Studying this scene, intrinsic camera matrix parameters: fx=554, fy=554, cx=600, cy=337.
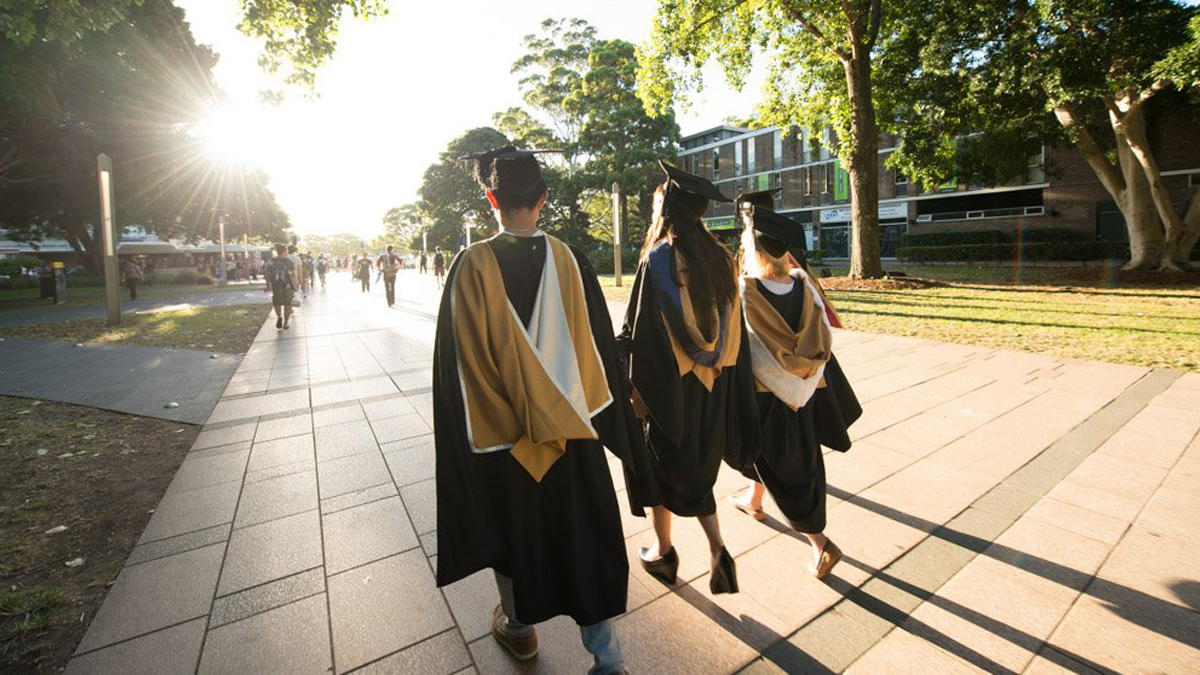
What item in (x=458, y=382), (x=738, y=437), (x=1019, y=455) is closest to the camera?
(x=458, y=382)

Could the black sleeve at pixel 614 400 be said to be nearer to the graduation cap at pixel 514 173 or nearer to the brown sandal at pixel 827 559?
the graduation cap at pixel 514 173

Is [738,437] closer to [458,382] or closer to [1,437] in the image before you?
[458,382]

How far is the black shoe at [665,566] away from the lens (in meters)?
2.47

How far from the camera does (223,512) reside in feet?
10.9

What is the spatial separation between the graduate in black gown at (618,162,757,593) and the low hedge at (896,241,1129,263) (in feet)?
97.6

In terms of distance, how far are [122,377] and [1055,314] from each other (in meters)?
14.5

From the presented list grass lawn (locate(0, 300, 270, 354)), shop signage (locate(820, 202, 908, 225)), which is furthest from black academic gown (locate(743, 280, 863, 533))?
shop signage (locate(820, 202, 908, 225))

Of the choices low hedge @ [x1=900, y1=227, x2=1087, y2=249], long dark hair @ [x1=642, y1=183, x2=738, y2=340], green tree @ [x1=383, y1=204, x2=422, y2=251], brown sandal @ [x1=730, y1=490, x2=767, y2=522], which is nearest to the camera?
long dark hair @ [x1=642, y1=183, x2=738, y2=340]

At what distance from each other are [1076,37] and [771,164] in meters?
28.9

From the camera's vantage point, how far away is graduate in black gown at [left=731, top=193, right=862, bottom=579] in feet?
8.07

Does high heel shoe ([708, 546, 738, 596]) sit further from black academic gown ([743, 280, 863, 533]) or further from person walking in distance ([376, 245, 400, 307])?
person walking in distance ([376, 245, 400, 307])

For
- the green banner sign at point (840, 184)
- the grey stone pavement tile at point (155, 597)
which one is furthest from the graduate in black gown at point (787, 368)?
the green banner sign at point (840, 184)

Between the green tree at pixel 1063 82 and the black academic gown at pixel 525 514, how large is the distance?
51.9 ft

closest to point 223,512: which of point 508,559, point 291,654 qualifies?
point 291,654
